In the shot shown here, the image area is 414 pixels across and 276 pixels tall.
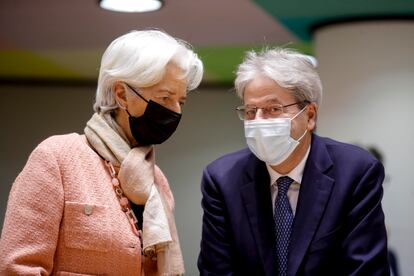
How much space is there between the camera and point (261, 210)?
97.4 inches

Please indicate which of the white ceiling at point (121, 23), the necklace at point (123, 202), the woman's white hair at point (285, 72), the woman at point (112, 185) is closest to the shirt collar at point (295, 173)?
the woman's white hair at point (285, 72)

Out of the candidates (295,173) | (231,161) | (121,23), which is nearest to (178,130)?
(121,23)

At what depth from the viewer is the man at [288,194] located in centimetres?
236

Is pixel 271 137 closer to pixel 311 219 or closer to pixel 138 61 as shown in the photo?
pixel 311 219

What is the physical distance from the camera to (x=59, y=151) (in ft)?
7.27

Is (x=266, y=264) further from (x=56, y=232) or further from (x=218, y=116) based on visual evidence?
(x=218, y=116)

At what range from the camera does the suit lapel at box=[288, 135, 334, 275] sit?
237 cm

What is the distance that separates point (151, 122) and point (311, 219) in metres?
0.58

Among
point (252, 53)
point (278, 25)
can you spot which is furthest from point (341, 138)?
point (252, 53)

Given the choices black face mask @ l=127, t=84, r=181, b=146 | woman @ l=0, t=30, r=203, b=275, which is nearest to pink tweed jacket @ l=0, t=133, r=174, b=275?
woman @ l=0, t=30, r=203, b=275

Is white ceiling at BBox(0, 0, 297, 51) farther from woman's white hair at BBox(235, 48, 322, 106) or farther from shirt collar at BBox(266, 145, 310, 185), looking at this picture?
shirt collar at BBox(266, 145, 310, 185)

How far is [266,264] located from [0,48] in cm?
518

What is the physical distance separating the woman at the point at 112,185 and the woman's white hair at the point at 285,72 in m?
0.16

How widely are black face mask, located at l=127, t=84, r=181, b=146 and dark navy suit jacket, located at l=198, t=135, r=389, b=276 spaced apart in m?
0.28
